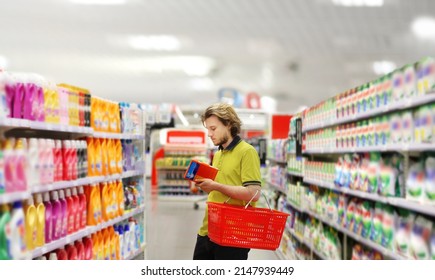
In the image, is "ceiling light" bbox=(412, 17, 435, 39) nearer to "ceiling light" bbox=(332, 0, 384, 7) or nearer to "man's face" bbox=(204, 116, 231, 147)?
"ceiling light" bbox=(332, 0, 384, 7)

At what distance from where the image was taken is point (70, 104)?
11.1 feet

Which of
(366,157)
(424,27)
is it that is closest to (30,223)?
(366,157)

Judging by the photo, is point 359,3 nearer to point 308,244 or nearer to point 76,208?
point 308,244

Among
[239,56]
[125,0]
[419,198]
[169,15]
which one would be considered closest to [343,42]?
[239,56]

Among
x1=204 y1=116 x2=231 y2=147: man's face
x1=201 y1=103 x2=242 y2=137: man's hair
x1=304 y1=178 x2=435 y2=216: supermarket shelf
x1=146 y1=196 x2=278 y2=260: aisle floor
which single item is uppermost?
x1=201 y1=103 x2=242 y2=137: man's hair

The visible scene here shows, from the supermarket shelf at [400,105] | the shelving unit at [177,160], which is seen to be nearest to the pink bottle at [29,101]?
the supermarket shelf at [400,105]

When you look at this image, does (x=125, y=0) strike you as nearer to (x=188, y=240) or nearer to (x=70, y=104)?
(x=188, y=240)

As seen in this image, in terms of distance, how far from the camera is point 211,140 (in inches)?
125

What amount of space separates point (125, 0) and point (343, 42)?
5173 millimetres

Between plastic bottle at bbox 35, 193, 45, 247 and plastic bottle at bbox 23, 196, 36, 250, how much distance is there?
0.05m

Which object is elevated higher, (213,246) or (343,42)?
(343,42)

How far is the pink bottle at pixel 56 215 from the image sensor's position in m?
3.00

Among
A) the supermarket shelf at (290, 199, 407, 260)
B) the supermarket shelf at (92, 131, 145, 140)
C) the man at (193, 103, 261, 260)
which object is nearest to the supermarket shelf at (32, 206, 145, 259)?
the supermarket shelf at (92, 131, 145, 140)

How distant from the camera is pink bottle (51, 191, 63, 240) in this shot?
300 cm
